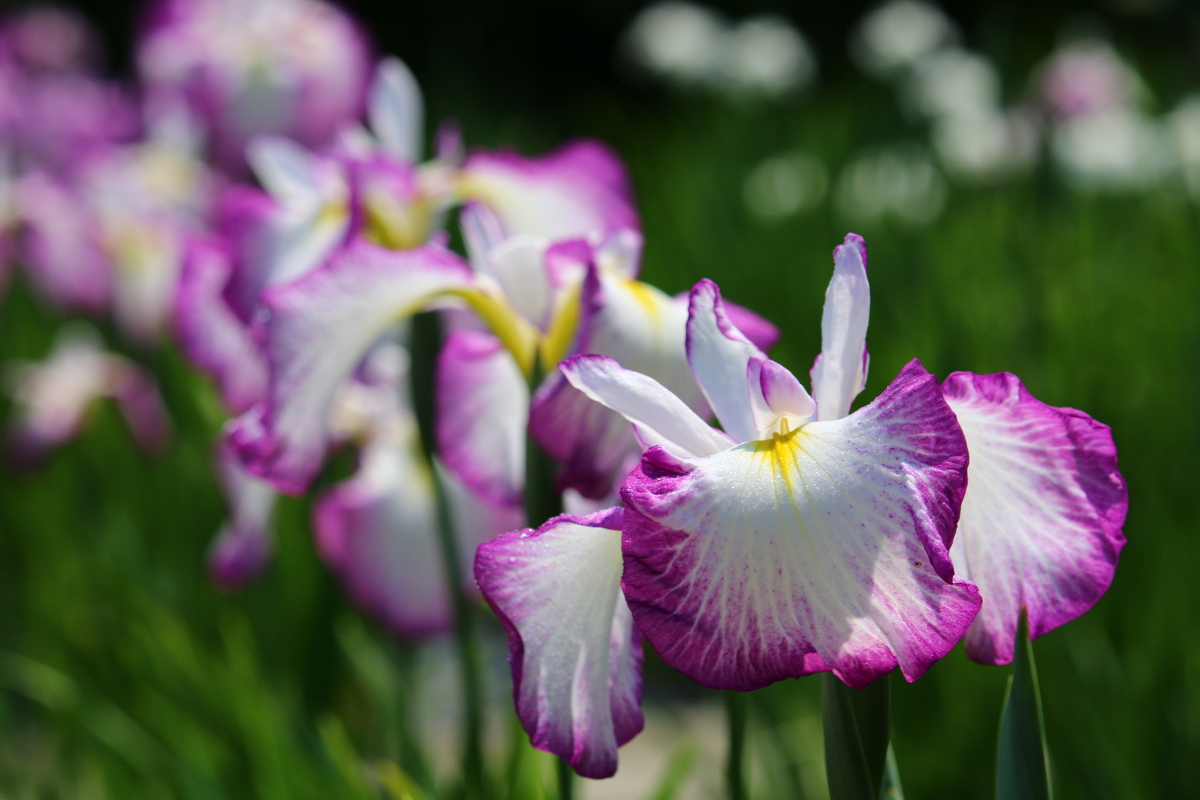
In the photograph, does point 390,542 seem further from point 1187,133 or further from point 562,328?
point 1187,133

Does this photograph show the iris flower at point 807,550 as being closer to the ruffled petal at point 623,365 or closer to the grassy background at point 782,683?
the ruffled petal at point 623,365

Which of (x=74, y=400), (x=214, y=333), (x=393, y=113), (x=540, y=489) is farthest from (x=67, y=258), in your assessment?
(x=540, y=489)

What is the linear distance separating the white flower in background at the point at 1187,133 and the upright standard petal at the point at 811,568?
7.67 feet

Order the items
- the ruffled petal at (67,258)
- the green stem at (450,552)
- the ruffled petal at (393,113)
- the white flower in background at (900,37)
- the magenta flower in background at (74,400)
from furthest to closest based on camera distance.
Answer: the white flower in background at (900,37)
the ruffled petal at (67,258)
the magenta flower in background at (74,400)
the ruffled petal at (393,113)
the green stem at (450,552)

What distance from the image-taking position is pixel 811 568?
0.41 meters

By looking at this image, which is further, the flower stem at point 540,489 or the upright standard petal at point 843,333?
the flower stem at point 540,489

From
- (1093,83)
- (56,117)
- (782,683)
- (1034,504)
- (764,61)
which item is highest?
(1034,504)

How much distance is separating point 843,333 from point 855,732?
0.56 feet

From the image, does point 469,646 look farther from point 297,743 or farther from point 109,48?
point 109,48

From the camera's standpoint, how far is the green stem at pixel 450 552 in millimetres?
797

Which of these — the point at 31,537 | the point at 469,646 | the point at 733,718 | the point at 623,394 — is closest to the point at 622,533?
the point at 623,394

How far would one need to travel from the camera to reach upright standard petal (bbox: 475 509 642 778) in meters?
0.45

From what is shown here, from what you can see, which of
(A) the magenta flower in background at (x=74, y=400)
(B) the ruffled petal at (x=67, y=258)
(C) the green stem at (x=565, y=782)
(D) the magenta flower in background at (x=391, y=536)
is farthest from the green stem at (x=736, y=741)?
(B) the ruffled petal at (x=67, y=258)

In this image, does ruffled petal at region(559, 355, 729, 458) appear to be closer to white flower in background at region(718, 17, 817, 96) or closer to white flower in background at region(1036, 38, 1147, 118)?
white flower in background at region(1036, 38, 1147, 118)
